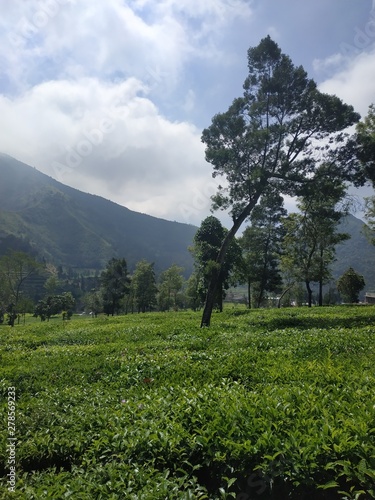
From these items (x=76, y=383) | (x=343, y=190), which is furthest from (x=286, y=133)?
(x=76, y=383)

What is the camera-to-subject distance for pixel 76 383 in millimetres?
8453

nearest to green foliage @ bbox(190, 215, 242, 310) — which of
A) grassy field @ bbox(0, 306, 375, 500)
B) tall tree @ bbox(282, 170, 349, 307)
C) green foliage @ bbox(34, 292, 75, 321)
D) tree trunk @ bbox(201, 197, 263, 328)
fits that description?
tall tree @ bbox(282, 170, 349, 307)

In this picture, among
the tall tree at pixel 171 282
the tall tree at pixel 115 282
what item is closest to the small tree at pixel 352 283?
the tall tree at pixel 171 282

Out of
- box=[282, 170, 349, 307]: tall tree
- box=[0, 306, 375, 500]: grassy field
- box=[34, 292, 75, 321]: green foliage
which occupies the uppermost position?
box=[282, 170, 349, 307]: tall tree

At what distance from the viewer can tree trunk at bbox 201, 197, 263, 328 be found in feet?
67.4

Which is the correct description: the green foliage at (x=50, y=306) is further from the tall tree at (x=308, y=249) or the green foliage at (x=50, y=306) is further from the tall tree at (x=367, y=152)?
the tall tree at (x=367, y=152)

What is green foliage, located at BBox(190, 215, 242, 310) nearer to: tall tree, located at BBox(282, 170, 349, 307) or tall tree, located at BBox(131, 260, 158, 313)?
tall tree, located at BBox(282, 170, 349, 307)

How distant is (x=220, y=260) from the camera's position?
69.3ft

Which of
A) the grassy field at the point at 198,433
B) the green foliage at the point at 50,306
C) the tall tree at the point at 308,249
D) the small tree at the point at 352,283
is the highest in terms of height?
the tall tree at the point at 308,249

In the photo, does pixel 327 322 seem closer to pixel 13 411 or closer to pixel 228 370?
pixel 228 370

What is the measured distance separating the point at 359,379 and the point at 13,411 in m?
6.34

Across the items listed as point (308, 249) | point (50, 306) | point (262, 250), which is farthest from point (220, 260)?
point (50, 306)

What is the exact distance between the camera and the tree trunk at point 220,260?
2053 cm

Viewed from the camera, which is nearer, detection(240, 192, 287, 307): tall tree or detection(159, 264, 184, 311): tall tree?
detection(240, 192, 287, 307): tall tree
